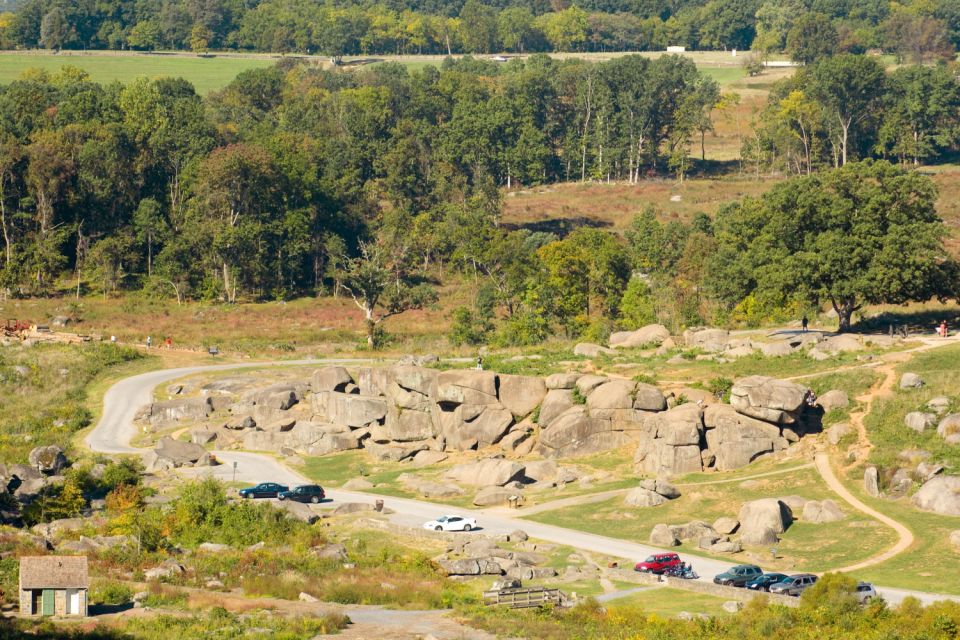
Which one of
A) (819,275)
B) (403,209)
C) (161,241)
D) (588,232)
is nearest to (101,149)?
(161,241)

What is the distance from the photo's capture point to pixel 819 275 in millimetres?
106750

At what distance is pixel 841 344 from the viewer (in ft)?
341

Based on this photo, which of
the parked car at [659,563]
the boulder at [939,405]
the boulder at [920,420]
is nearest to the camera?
the parked car at [659,563]

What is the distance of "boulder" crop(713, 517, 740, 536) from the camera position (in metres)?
79.4

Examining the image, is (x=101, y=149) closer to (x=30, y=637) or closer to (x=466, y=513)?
(x=466, y=513)

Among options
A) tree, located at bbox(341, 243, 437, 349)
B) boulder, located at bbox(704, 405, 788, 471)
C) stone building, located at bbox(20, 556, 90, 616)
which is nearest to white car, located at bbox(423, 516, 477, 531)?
boulder, located at bbox(704, 405, 788, 471)

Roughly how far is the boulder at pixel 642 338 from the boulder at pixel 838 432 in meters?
27.1

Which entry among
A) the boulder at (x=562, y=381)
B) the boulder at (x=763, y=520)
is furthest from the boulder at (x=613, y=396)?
the boulder at (x=763, y=520)

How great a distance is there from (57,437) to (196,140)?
78.4 metres

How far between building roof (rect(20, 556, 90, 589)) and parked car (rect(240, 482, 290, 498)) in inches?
1108

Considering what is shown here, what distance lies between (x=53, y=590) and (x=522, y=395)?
47850 millimetres

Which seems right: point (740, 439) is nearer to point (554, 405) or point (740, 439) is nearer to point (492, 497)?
point (554, 405)

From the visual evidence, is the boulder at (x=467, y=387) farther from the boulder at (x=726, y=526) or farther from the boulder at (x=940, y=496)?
the boulder at (x=940, y=496)

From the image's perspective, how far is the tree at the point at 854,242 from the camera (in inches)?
4129
